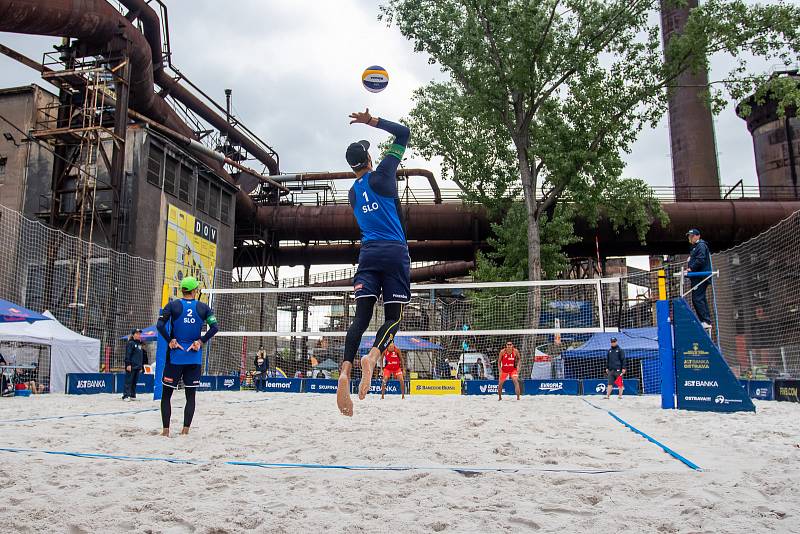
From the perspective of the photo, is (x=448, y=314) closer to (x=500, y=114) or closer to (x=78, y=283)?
(x=500, y=114)

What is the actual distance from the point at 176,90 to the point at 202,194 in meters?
4.67

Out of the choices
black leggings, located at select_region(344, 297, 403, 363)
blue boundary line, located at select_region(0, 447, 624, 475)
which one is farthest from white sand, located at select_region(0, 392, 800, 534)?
black leggings, located at select_region(344, 297, 403, 363)

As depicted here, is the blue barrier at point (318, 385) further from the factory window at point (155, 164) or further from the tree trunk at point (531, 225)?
the factory window at point (155, 164)

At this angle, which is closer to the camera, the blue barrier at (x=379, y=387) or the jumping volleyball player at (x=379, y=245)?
the jumping volleyball player at (x=379, y=245)

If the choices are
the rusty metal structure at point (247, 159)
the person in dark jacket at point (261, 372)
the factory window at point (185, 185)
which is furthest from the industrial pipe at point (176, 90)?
the person in dark jacket at point (261, 372)

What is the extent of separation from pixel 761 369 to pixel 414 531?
20.3 m

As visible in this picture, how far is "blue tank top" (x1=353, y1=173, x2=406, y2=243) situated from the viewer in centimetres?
426

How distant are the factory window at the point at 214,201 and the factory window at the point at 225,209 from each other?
0.80 ft

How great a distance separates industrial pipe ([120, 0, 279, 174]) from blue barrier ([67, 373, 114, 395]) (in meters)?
11.9

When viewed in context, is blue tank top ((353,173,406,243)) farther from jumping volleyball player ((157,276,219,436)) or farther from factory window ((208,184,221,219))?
factory window ((208,184,221,219))

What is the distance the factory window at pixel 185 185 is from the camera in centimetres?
2267

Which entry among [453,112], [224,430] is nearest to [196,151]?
[453,112]

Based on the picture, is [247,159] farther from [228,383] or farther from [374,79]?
[374,79]

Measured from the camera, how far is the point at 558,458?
4320mm
